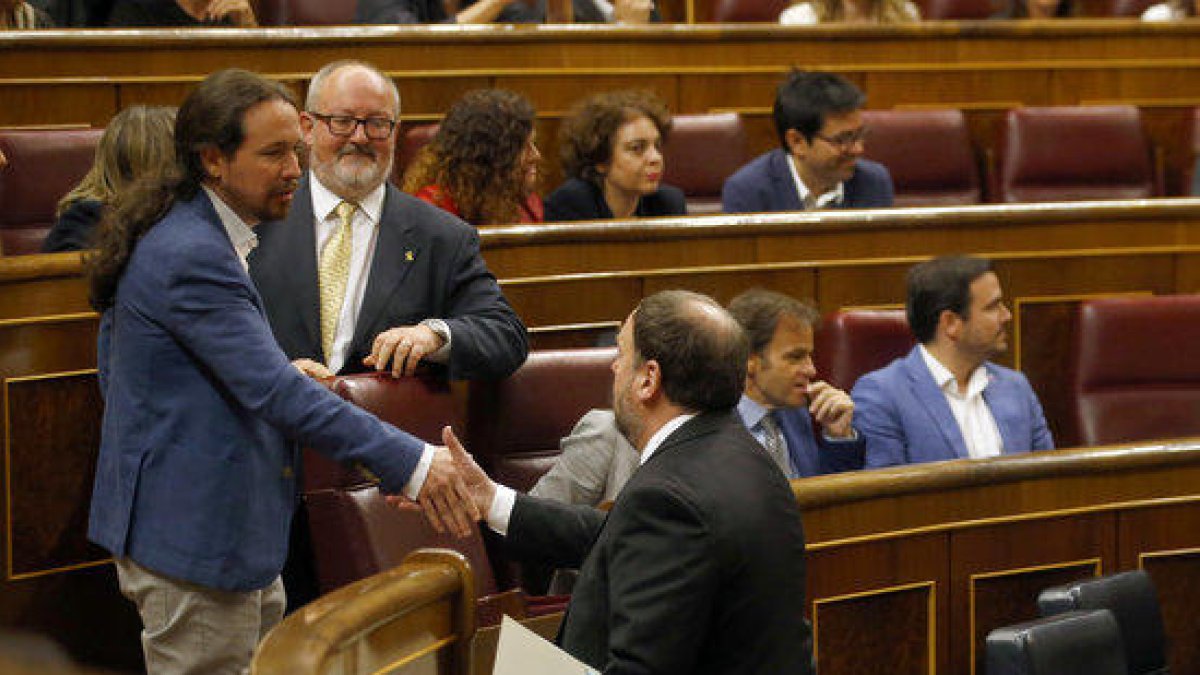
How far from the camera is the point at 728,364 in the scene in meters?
0.92

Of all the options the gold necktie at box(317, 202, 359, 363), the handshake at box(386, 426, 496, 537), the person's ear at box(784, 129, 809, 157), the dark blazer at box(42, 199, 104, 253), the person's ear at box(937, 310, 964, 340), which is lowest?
the handshake at box(386, 426, 496, 537)

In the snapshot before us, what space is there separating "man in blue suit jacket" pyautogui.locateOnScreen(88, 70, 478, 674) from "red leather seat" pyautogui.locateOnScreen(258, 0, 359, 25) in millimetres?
1272

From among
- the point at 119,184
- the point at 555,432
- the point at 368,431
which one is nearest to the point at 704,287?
the point at 555,432

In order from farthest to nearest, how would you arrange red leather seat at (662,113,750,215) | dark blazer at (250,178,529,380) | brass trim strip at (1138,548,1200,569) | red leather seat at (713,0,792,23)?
red leather seat at (713,0,792,23) → red leather seat at (662,113,750,215) → brass trim strip at (1138,548,1200,569) → dark blazer at (250,178,529,380)

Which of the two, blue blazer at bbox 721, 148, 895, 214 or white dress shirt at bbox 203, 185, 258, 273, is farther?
blue blazer at bbox 721, 148, 895, 214

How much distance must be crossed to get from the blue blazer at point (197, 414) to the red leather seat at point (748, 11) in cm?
170

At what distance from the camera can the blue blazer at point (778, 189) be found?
1977mm

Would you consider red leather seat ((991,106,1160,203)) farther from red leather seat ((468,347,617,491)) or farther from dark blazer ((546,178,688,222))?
red leather seat ((468,347,617,491))

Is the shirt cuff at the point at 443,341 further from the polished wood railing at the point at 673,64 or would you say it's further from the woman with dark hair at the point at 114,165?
the polished wood railing at the point at 673,64

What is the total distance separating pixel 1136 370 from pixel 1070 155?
22.4 inches

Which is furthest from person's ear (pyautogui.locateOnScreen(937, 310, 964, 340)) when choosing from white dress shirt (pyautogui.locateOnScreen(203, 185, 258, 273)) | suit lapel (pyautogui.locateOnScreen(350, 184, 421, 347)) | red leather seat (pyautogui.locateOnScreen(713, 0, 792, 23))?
red leather seat (pyautogui.locateOnScreen(713, 0, 792, 23))

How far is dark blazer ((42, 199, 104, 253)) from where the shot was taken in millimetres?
1405

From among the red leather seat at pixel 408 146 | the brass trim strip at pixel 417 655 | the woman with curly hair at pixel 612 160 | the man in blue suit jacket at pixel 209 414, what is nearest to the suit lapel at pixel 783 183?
the woman with curly hair at pixel 612 160

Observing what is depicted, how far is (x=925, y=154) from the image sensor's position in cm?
223
